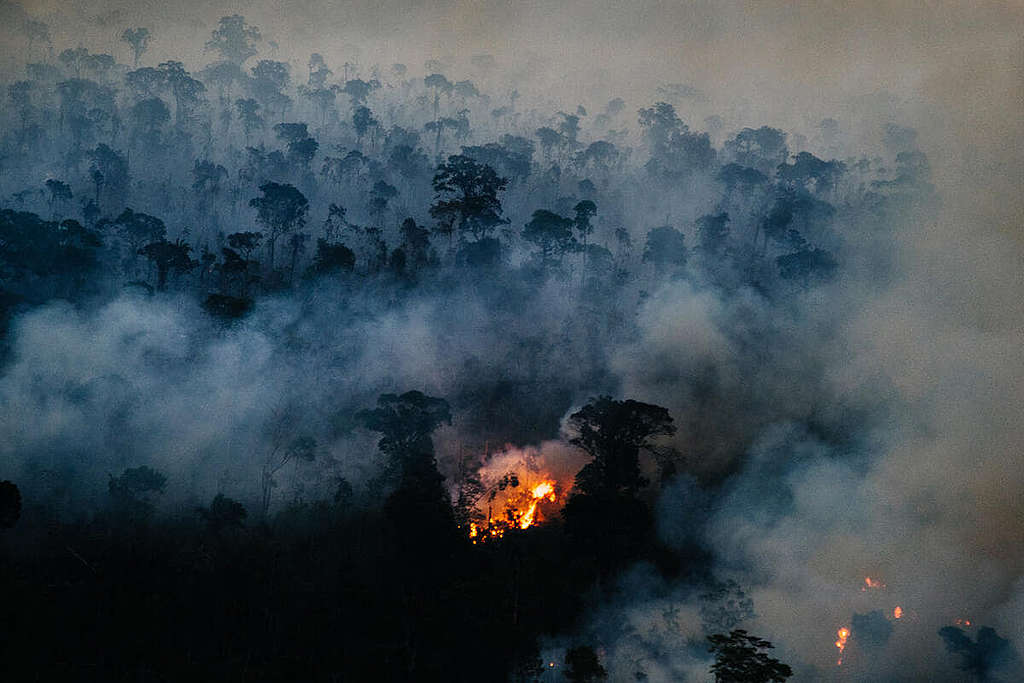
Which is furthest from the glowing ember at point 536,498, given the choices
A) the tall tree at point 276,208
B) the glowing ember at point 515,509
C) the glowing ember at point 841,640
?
the tall tree at point 276,208

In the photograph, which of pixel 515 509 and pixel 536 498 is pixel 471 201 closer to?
pixel 536 498

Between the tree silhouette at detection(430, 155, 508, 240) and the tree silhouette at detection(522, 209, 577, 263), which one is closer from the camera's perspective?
the tree silhouette at detection(430, 155, 508, 240)

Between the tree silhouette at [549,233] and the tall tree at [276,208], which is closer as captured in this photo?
the tall tree at [276,208]

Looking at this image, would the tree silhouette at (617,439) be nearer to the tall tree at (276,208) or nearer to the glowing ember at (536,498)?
the glowing ember at (536,498)

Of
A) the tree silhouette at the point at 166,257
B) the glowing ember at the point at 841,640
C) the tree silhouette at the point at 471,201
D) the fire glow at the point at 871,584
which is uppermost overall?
the tree silhouette at the point at 471,201

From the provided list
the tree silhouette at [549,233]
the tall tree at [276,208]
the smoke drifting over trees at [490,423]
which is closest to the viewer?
the smoke drifting over trees at [490,423]

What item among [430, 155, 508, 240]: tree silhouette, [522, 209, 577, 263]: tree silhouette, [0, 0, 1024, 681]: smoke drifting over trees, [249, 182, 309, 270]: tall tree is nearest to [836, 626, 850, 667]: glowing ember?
[0, 0, 1024, 681]: smoke drifting over trees

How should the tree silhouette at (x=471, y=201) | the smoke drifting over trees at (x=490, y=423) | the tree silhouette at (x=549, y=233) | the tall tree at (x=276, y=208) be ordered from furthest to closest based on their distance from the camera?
1. the tree silhouette at (x=549, y=233)
2. the tree silhouette at (x=471, y=201)
3. the tall tree at (x=276, y=208)
4. the smoke drifting over trees at (x=490, y=423)

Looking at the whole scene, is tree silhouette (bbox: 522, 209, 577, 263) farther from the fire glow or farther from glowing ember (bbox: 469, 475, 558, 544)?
the fire glow
